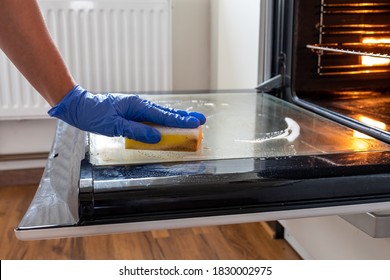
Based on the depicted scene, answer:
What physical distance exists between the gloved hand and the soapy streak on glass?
1.0 inches

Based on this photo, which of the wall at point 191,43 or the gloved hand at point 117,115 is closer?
the gloved hand at point 117,115

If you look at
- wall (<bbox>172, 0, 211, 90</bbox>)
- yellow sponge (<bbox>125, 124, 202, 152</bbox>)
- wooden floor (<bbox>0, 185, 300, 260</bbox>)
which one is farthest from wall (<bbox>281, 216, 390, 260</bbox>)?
wall (<bbox>172, 0, 211, 90</bbox>)

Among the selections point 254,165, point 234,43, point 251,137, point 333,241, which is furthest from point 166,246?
point 254,165

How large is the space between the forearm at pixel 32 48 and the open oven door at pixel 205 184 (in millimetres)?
107

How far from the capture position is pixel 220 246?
150cm

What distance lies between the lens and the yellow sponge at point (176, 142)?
28.6 inches

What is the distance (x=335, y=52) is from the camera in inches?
42.6

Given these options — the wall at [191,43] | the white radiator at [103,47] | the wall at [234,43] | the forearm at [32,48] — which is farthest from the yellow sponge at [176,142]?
the wall at [191,43]

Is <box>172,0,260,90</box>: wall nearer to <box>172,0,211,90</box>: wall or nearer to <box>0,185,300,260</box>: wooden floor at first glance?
<box>172,0,211,90</box>: wall

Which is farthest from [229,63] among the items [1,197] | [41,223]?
[41,223]

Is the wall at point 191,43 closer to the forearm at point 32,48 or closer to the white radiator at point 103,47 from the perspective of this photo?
the white radiator at point 103,47

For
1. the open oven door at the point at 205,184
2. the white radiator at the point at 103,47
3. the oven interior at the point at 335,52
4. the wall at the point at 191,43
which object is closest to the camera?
the open oven door at the point at 205,184

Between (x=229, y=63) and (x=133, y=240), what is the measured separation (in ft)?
2.27

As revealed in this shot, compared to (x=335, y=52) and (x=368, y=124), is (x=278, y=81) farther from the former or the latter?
(x=368, y=124)
